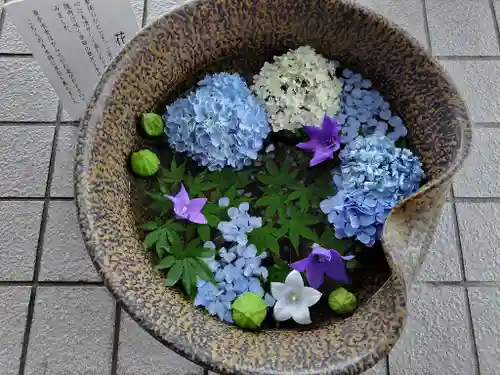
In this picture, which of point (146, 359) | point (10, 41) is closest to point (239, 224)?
point (146, 359)

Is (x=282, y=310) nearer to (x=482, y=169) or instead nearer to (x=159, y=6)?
(x=482, y=169)

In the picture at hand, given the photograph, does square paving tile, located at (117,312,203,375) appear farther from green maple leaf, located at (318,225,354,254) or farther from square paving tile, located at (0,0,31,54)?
square paving tile, located at (0,0,31,54)

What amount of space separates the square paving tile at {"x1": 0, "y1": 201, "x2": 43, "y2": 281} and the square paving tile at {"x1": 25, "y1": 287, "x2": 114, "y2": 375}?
64 millimetres

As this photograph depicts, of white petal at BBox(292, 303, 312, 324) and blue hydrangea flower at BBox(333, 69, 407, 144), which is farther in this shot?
blue hydrangea flower at BBox(333, 69, 407, 144)

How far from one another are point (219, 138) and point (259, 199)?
4.5 inches

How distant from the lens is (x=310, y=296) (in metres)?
0.84

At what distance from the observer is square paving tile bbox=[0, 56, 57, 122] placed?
1317mm

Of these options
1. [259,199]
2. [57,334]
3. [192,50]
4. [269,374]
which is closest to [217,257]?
[259,199]

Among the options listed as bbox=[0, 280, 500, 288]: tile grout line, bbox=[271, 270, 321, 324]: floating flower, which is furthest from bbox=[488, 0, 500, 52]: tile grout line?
bbox=[271, 270, 321, 324]: floating flower

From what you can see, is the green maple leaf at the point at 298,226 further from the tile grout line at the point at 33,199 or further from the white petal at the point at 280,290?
the tile grout line at the point at 33,199

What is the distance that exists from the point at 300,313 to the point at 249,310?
0.08m

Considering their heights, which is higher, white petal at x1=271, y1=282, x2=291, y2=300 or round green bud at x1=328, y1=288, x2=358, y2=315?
white petal at x1=271, y1=282, x2=291, y2=300

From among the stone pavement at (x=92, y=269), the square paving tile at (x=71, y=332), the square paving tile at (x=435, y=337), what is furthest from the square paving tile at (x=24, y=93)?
the square paving tile at (x=435, y=337)

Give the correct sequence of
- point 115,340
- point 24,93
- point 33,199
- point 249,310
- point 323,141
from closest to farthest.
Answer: point 249,310 < point 323,141 < point 115,340 < point 33,199 < point 24,93
